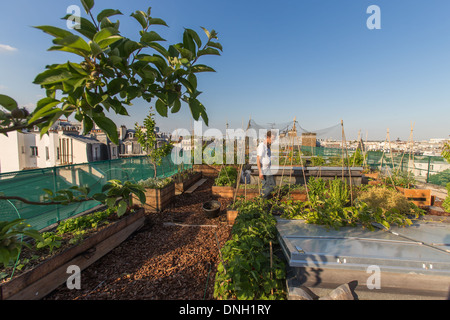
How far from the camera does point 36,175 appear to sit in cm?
370

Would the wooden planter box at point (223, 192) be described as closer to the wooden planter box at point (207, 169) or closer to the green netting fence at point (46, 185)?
the green netting fence at point (46, 185)

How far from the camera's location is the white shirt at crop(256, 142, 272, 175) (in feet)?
18.0

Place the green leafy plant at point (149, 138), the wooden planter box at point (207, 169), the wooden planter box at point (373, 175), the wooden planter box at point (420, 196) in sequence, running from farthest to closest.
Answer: the wooden planter box at point (207, 169) → the wooden planter box at point (373, 175) → the green leafy plant at point (149, 138) → the wooden planter box at point (420, 196)

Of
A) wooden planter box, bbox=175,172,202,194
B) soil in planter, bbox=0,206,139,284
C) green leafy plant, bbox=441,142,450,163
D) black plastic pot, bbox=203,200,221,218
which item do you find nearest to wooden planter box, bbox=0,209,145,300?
soil in planter, bbox=0,206,139,284

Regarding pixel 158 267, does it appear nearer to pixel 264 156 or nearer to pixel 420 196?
pixel 264 156

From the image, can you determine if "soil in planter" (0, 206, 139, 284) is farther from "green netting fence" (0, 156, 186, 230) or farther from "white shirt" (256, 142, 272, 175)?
"white shirt" (256, 142, 272, 175)

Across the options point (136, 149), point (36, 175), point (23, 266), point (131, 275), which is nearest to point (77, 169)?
point (36, 175)

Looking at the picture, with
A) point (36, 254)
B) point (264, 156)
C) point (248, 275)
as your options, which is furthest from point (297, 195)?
point (36, 254)

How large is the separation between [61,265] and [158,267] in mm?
1253

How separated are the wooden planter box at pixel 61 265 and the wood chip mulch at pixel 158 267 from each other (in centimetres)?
10

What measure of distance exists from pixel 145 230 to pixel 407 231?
15.5ft

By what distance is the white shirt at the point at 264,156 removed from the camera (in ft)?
18.0

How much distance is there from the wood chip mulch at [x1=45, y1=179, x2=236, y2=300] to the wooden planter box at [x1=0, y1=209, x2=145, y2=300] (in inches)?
4.0

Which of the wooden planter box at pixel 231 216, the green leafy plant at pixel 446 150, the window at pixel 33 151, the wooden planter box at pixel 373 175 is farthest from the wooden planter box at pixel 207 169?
the window at pixel 33 151
